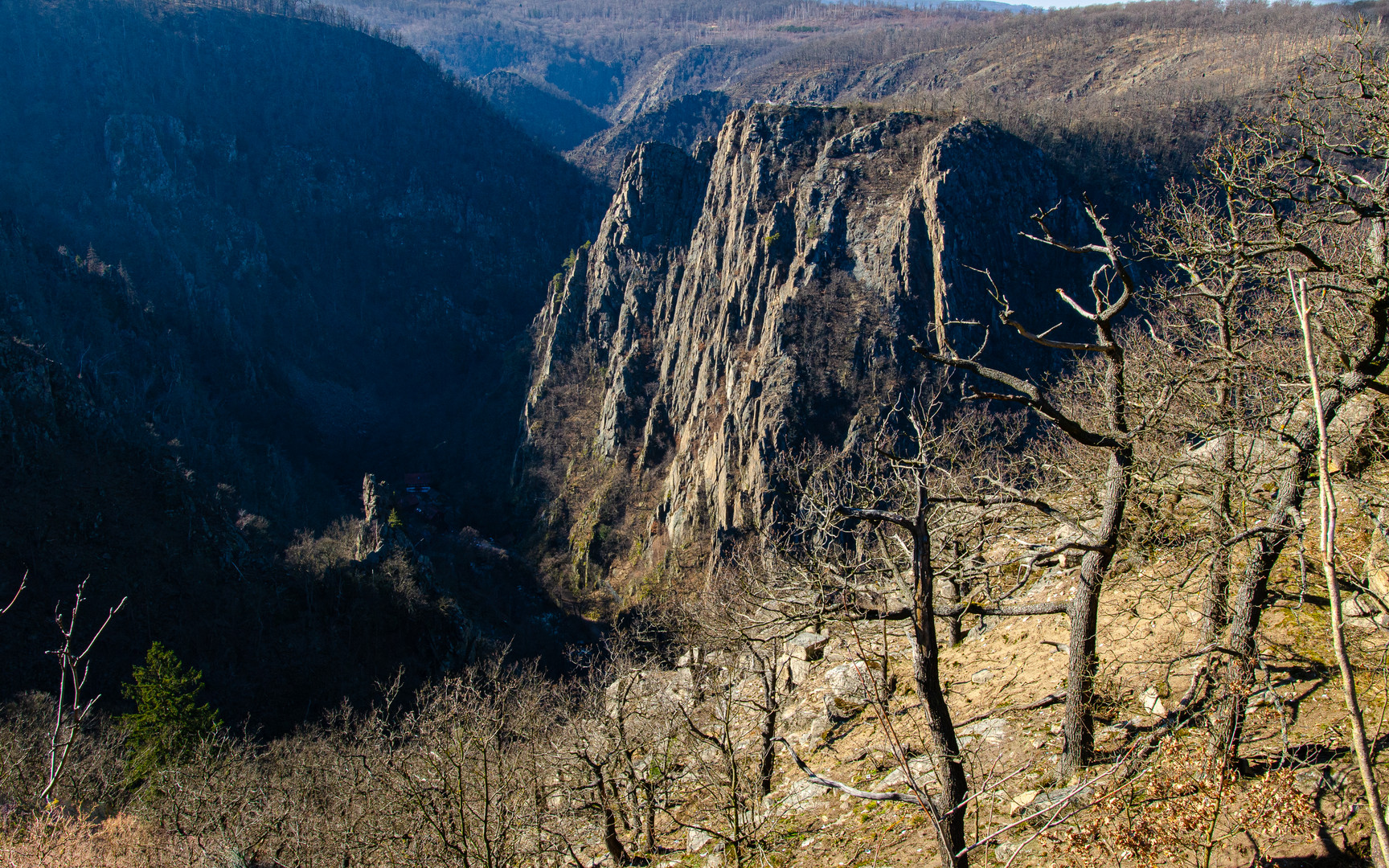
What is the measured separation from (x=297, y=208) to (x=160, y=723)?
321 feet

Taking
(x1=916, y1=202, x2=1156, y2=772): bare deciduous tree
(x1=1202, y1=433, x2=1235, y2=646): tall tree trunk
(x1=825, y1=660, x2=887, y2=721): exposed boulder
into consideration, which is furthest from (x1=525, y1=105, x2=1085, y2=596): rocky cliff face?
(x1=916, y1=202, x2=1156, y2=772): bare deciduous tree

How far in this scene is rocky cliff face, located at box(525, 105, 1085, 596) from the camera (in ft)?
181

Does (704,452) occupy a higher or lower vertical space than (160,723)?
higher

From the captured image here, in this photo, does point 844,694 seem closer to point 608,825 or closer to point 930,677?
point 608,825

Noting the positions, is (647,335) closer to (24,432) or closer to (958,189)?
(958,189)

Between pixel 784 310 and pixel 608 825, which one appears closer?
pixel 608 825

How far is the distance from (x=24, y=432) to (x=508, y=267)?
235ft

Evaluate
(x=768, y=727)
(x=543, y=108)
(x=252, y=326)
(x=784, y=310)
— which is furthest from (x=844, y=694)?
(x=543, y=108)

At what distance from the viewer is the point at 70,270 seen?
229 feet

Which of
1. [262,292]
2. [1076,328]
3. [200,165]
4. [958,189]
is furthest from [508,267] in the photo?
[1076,328]

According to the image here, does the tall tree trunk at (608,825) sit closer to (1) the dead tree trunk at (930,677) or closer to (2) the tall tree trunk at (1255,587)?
(1) the dead tree trunk at (930,677)

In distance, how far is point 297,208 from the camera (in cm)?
10431

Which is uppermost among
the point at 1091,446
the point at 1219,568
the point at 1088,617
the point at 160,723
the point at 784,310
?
the point at 784,310

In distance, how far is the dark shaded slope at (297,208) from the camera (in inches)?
3219
